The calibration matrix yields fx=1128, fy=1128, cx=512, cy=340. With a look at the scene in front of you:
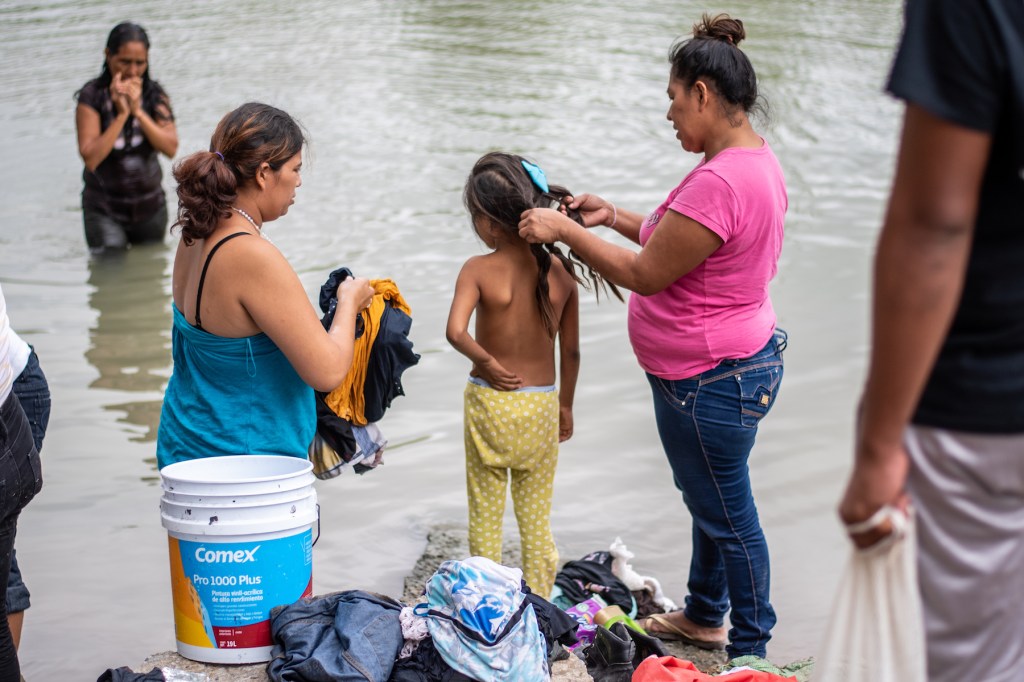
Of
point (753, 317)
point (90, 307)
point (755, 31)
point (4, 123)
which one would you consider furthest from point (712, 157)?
point (755, 31)

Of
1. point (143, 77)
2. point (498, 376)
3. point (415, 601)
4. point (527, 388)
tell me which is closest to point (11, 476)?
point (498, 376)

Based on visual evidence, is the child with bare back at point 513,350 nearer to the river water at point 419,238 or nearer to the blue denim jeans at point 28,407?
the river water at point 419,238

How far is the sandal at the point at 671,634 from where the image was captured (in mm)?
3840

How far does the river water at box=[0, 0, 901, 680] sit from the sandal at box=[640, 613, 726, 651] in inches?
10.8

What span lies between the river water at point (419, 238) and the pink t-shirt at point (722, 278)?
0.38 m

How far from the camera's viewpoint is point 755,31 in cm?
1547

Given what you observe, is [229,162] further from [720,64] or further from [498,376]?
[720,64]

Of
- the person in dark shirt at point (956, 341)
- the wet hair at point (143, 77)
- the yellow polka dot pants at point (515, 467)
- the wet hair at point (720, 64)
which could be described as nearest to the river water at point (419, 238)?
the wet hair at point (720, 64)

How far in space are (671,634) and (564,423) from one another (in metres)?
0.82

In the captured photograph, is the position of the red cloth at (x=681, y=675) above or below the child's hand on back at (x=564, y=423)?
below

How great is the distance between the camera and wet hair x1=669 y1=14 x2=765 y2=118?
3.12 m

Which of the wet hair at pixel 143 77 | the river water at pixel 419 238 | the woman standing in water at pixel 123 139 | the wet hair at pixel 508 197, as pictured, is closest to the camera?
the wet hair at pixel 508 197

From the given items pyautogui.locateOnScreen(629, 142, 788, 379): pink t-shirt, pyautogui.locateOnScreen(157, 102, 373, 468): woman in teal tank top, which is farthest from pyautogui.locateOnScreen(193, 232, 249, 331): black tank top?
pyautogui.locateOnScreen(629, 142, 788, 379): pink t-shirt

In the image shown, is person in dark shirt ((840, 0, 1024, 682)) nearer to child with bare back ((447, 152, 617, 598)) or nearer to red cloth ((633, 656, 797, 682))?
red cloth ((633, 656, 797, 682))
